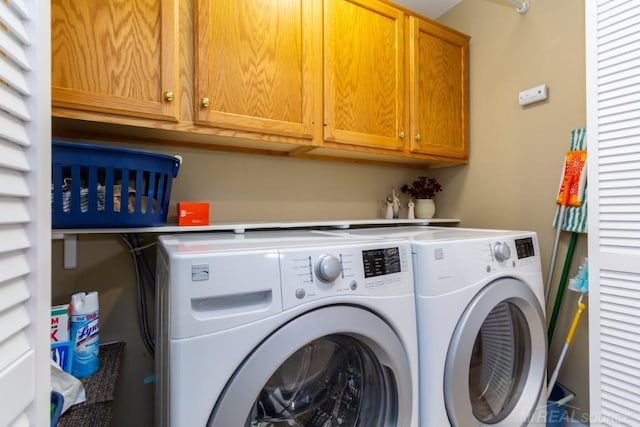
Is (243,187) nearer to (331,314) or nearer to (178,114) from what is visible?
(178,114)

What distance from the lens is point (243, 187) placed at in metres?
1.64

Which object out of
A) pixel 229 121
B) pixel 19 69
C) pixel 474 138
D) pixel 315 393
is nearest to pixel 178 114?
pixel 229 121

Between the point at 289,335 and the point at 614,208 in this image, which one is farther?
the point at 614,208

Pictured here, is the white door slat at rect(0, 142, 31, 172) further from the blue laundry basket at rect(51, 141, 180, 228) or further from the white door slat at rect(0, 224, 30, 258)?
the blue laundry basket at rect(51, 141, 180, 228)

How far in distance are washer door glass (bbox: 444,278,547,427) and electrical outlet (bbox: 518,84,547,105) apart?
1008mm

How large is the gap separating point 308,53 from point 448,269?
42.8 inches

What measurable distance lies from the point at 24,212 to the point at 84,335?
2.59 feet

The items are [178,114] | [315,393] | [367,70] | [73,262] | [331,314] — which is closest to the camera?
[331,314]

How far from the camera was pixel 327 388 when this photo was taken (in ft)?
3.29

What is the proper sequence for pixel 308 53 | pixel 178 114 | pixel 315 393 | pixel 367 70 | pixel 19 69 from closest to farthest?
pixel 19 69 < pixel 315 393 < pixel 178 114 < pixel 308 53 < pixel 367 70

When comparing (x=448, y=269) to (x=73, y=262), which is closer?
(x=448, y=269)

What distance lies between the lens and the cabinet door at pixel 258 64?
1.21m

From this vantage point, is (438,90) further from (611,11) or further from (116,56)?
(116,56)

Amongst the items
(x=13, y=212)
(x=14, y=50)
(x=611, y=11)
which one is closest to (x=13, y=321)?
(x=13, y=212)
